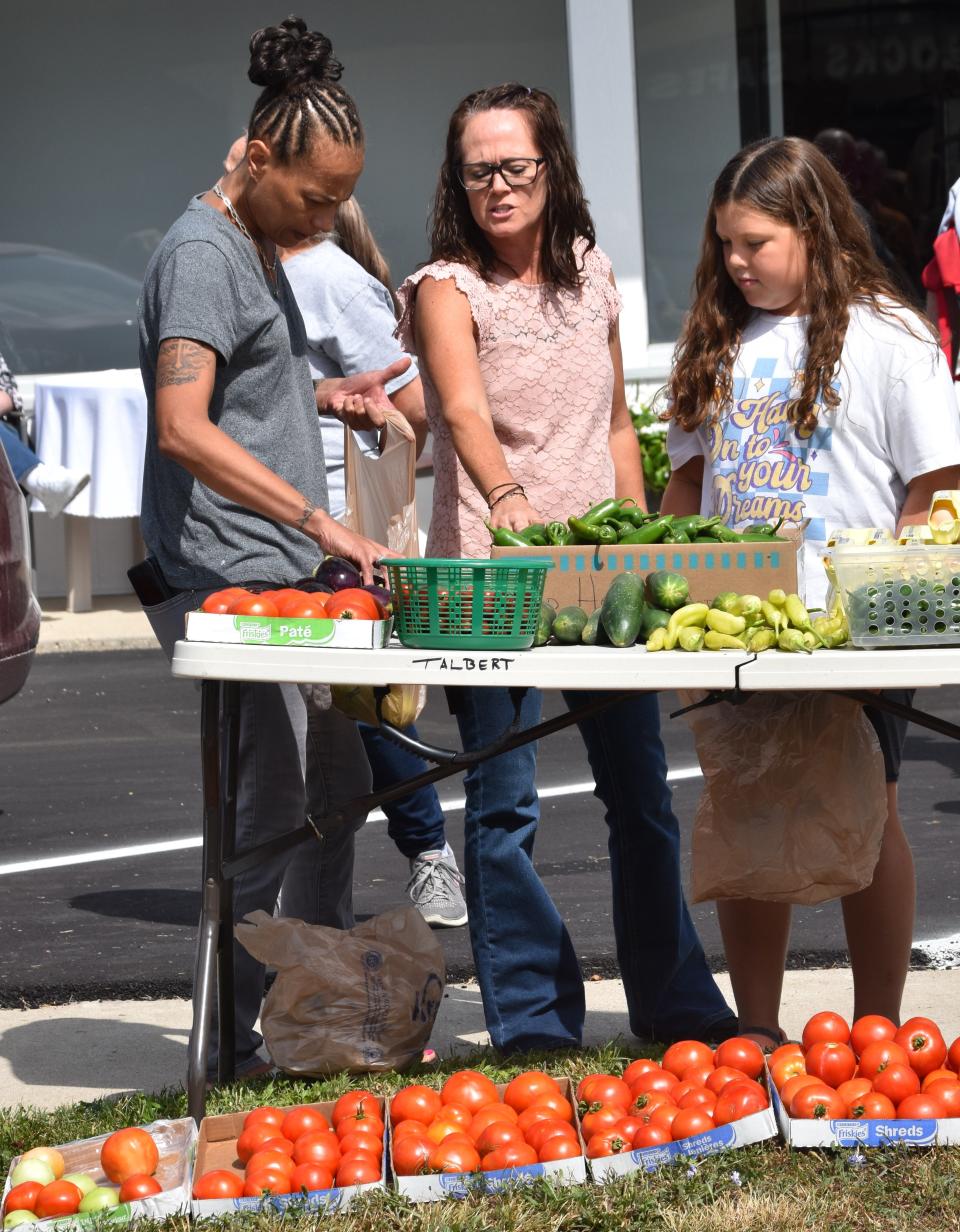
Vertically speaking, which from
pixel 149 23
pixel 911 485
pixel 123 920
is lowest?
pixel 123 920

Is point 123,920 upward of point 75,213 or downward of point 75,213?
downward

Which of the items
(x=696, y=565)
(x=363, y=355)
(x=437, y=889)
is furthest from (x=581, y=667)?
(x=437, y=889)

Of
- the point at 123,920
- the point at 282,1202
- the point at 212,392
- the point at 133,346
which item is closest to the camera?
the point at 282,1202

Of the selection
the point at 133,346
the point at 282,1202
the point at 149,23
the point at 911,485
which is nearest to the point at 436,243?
the point at 911,485

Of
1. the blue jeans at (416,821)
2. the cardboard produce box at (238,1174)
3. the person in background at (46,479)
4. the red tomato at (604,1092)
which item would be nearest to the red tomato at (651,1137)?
the red tomato at (604,1092)

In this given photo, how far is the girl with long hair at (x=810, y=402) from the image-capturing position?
376 centimetres

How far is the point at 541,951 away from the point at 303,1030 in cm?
55

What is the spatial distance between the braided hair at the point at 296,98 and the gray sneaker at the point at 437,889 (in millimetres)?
2331

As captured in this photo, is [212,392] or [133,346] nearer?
[212,392]

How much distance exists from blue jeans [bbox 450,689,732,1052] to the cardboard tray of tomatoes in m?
0.92

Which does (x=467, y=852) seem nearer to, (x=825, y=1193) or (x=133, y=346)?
(x=825, y=1193)

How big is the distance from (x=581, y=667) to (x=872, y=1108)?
95 cm

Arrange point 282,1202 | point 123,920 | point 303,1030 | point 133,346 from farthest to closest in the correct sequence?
1. point 133,346
2. point 123,920
3. point 303,1030
4. point 282,1202

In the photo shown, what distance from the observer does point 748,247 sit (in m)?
3.80
